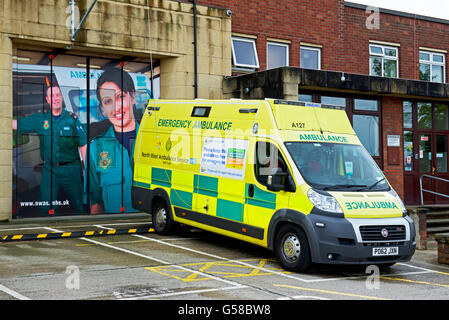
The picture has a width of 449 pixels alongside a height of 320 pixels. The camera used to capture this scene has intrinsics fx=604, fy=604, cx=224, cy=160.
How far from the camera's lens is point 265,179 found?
31.1 feet

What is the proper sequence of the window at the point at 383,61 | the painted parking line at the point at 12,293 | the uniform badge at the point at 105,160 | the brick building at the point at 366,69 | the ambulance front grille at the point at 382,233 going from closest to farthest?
the painted parking line at the point at 12,293
the ambulance front grille at the point at 382,233
the uniform badge at the point at 105,160
the brick building at the point at 366,69
the window at the point at 383,61

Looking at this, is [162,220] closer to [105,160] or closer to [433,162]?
[105,160]

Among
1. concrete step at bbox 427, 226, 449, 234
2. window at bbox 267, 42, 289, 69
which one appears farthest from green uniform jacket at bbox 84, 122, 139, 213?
concrete step at bbox 427, 226, 449, 234

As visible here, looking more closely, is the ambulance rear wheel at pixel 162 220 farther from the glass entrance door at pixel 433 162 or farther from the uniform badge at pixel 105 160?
the glass entrance door at pixel 433 162

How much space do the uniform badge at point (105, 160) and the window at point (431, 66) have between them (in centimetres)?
1144

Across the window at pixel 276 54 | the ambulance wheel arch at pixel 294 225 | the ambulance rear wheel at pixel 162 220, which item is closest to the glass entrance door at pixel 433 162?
the window at pixel 276 54

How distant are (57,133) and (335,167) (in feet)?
25.9

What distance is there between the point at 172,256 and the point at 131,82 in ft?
23.8

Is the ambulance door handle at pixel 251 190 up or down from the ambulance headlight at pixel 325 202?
up

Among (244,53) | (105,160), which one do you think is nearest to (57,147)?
(105,160)

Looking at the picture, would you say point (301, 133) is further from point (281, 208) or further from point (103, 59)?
point (103, 59)

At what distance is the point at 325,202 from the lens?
8.63m

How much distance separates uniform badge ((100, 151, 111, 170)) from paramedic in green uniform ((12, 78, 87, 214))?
21.1 inches

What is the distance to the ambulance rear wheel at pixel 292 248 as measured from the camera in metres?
8.68
